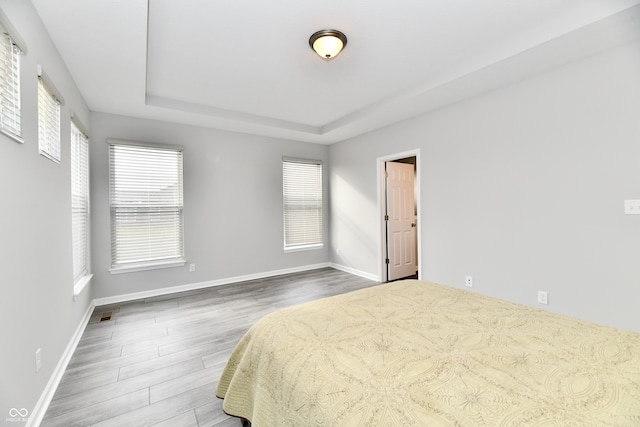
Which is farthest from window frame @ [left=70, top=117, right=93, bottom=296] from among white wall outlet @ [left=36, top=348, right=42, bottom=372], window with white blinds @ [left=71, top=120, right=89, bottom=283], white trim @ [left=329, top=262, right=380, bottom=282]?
white trim @ [left=329, top=262, right=380, bottom=282]

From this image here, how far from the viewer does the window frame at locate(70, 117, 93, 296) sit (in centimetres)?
287

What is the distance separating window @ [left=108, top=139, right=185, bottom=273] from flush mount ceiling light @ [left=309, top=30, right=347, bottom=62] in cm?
280

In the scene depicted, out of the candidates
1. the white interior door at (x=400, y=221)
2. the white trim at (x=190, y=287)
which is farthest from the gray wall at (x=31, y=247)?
the white interior door at (x=400, y=221)

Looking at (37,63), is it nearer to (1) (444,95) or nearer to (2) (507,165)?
(1) (444,95)

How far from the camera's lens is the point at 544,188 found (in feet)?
8.99

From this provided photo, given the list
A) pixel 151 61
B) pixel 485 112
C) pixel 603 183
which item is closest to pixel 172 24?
pixel 151 61

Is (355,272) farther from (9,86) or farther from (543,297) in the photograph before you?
(9,86)

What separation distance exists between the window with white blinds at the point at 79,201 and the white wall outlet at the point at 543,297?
4620 mm

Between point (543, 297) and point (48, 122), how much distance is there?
178 inches

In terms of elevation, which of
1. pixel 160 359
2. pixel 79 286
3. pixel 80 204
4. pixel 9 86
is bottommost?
pixel 160 359

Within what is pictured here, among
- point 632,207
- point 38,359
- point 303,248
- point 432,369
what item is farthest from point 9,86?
point 303,248

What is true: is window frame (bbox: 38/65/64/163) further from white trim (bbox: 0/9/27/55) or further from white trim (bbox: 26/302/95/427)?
white trim (bbox: 26/302/95/427)

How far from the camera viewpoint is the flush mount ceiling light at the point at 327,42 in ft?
7.36

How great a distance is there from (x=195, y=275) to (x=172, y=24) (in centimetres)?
338
